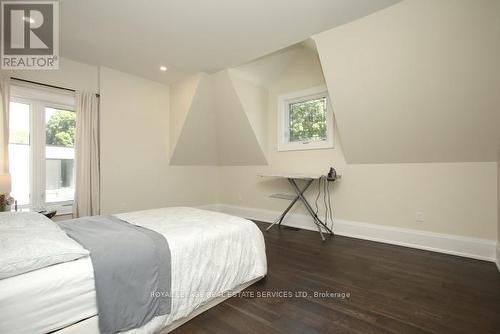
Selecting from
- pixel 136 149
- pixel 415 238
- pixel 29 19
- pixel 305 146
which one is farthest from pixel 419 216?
pixel 29 19

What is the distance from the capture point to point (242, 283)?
73.7 inches

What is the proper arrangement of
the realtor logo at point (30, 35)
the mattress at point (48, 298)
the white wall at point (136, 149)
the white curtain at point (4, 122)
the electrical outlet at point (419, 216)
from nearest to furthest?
the mattress at point (48, 298)
the realtor logo at point (30, 35)
the white curtain at point (4, 122)
the electrical outlet at point (419, 216)
the white wall at point (136, 149)

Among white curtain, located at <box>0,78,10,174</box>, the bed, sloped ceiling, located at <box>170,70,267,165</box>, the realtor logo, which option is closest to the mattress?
the bed

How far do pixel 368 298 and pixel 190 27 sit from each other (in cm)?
293

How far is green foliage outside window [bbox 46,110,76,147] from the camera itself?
3.28m

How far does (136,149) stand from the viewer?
13.1 feet

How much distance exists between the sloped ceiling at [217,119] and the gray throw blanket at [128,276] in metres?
2.78

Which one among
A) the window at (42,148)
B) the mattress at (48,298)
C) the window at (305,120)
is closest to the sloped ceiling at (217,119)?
the window at (305,120)

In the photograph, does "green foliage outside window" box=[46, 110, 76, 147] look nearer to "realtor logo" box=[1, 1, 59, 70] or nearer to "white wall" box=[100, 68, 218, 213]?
"white wall" box=[100, 68, 218, 213]

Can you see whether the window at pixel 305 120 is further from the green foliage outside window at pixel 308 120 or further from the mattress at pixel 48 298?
the mattress at pixel 48 298

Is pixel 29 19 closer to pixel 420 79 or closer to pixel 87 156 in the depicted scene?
pixel 87 156

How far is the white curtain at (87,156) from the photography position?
3318 mm

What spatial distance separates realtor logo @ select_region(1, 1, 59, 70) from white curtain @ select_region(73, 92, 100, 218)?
0.54 metres

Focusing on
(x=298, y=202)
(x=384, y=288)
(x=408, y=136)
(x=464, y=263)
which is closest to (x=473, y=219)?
(x=464, y=263)
